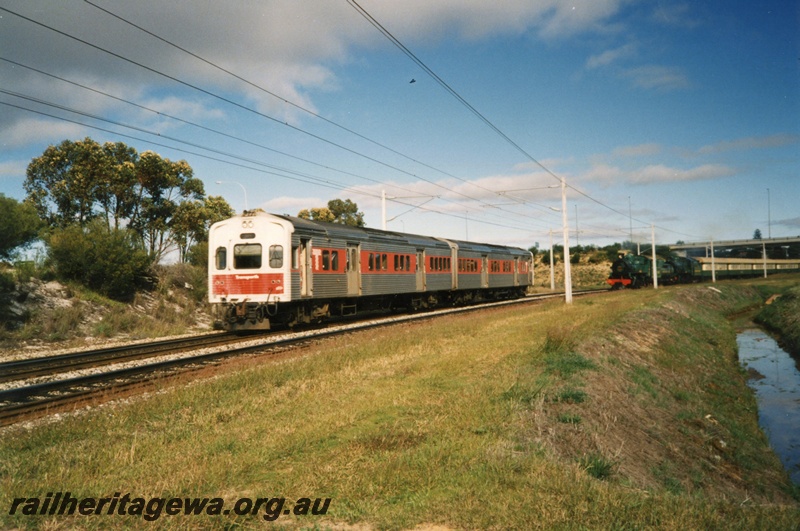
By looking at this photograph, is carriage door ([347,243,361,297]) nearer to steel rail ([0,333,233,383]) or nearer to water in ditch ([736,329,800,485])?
steel rail ([0,333,233,383])

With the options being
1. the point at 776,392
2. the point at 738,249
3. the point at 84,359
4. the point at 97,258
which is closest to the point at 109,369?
the point at 84,359

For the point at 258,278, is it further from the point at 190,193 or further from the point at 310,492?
the point at 190,193

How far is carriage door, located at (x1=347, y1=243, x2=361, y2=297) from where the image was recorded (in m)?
21.0

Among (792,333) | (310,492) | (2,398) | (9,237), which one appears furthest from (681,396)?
(9,237)

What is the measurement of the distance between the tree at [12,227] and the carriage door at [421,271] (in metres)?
18.6

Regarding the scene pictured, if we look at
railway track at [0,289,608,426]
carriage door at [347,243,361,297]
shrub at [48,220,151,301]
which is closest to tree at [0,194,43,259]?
shrub at [48,220,151,301]

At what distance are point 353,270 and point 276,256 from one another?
427 centimetres

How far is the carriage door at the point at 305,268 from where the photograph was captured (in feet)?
59.5

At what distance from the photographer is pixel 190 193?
44625mm

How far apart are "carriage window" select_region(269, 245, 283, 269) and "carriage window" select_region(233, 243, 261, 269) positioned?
51cm

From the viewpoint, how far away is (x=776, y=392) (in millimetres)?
17469

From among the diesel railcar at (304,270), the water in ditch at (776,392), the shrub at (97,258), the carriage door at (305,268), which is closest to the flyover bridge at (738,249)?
the water in ditch at (776,392)

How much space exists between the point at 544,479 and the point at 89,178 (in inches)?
1570

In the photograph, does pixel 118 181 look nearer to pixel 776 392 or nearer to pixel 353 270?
pixel 353 270
